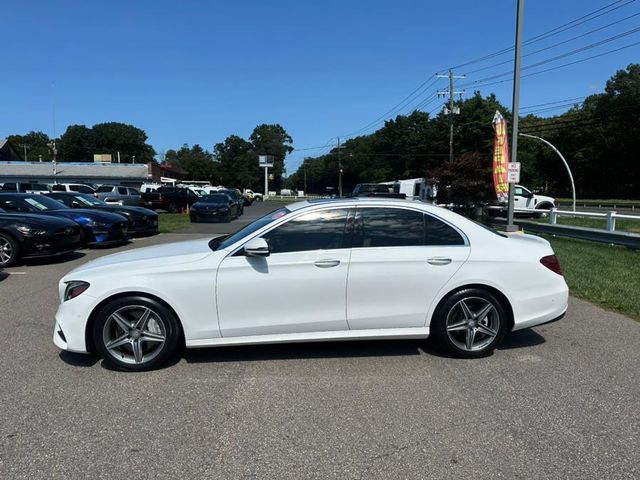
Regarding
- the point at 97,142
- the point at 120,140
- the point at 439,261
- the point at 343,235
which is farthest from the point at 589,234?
the point at 97,142

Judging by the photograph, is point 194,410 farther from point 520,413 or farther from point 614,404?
point 614,404

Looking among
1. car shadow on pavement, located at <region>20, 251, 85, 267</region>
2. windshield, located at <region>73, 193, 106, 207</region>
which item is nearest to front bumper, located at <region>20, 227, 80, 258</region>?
car shadow on pavement, located at <region>20, 251, 85, 267</region>

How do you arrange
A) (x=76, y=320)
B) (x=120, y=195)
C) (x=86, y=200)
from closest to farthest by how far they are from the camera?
(x=76, y=320) → (x=86, y=200) → (x=120, y=195)

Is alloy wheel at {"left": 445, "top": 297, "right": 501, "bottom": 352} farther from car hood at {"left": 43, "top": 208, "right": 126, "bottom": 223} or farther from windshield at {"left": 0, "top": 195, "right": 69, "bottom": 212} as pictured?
windshield at {"left": 0, "top": 195, "right": 69, "bottom": 212}

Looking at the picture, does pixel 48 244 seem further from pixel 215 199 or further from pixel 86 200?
pixel 215 199

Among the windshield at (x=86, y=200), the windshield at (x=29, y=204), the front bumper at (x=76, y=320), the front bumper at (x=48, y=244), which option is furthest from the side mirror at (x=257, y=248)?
the windshield at (x=86, y=200)

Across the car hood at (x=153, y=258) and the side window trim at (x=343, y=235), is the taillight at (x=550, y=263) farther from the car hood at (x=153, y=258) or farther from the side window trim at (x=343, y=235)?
the car hood at (x=153, y=258)

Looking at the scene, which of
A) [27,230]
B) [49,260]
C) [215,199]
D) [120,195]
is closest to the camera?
[27,230]

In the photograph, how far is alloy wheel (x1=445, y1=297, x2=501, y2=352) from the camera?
4.71m

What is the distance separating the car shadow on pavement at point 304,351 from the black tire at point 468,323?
38 cm

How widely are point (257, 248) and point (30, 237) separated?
25.0ft

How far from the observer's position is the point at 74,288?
14.4 ft

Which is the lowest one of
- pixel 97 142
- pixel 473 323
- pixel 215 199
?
pixel 473 323

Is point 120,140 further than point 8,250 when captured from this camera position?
Yes
